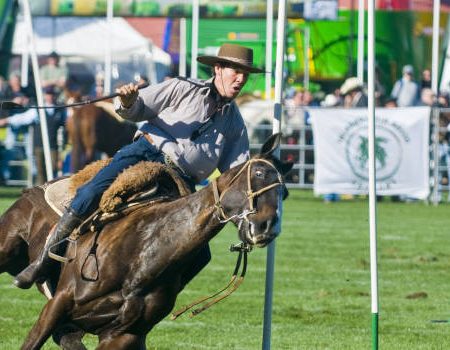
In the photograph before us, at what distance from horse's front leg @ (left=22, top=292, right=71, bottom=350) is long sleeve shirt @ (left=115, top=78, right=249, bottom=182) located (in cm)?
114

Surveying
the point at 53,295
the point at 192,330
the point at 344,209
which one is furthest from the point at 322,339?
the point at 344,209

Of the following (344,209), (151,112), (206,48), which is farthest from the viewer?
(206,48)

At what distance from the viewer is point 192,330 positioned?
36.4ft

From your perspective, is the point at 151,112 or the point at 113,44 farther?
the point at 113,44

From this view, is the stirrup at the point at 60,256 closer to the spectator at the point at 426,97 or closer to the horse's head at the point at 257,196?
the horse's head at the point at 257,196

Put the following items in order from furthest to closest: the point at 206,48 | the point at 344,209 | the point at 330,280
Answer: the point at 206,48
the point at 344,209
the point at 330,280

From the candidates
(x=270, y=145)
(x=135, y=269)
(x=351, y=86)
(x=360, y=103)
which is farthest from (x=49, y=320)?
(x=351, y=86)

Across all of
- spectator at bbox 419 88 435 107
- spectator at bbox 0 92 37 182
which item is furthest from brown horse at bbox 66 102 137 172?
spectator at bbox 419 88 435 107

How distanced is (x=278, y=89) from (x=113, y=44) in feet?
82.6

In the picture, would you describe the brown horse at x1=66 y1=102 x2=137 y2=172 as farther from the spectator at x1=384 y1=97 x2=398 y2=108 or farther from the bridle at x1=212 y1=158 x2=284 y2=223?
the bridle at x1=212 y1=158 x2=284 y2=223

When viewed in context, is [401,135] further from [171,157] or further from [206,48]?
[171,157]

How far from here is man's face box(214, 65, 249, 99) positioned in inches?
324

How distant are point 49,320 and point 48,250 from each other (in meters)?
0.51

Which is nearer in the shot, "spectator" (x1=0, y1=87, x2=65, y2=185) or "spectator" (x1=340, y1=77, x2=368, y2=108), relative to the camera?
"spectator" (x1=340, y1=77, x2=368, y2=108)
